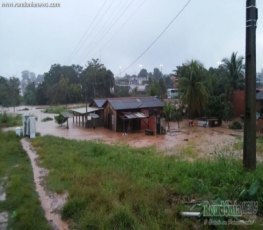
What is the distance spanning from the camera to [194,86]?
33.2 metres

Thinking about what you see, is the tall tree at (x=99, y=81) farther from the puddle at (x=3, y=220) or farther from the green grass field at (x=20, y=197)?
the puddle at (x=3, y=220)

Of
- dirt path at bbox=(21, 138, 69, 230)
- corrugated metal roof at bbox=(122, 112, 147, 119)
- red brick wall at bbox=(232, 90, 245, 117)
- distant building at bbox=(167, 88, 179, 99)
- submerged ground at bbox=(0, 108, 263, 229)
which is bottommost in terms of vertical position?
dirt path at bbox=(21, 138, 69, 230)

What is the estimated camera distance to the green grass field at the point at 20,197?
539cm

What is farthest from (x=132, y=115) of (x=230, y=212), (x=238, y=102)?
(x=230, y=212)

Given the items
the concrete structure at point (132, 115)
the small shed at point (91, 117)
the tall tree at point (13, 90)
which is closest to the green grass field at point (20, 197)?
the concrete structure at point (132, 115)

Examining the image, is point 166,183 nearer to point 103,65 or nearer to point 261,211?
point 261,211

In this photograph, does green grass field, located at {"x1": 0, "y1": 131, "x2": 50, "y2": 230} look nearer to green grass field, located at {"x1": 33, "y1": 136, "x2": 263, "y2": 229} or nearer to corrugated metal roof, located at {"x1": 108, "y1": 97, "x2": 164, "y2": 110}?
green grass field, located at {"x1": 33, "y1": 136, "x2": 263, "y2": 229}

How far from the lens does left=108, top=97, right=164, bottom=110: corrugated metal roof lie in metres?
29.7

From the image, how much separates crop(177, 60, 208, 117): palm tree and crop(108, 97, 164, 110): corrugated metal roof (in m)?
3.50

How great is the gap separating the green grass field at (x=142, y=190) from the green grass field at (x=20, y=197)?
58cm

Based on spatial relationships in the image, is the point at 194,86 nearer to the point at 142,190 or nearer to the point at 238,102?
the point at 238,102

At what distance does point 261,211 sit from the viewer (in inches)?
193

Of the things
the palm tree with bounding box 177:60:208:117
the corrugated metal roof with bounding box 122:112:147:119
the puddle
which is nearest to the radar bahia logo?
the puddle

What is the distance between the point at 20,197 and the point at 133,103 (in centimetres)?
2432
